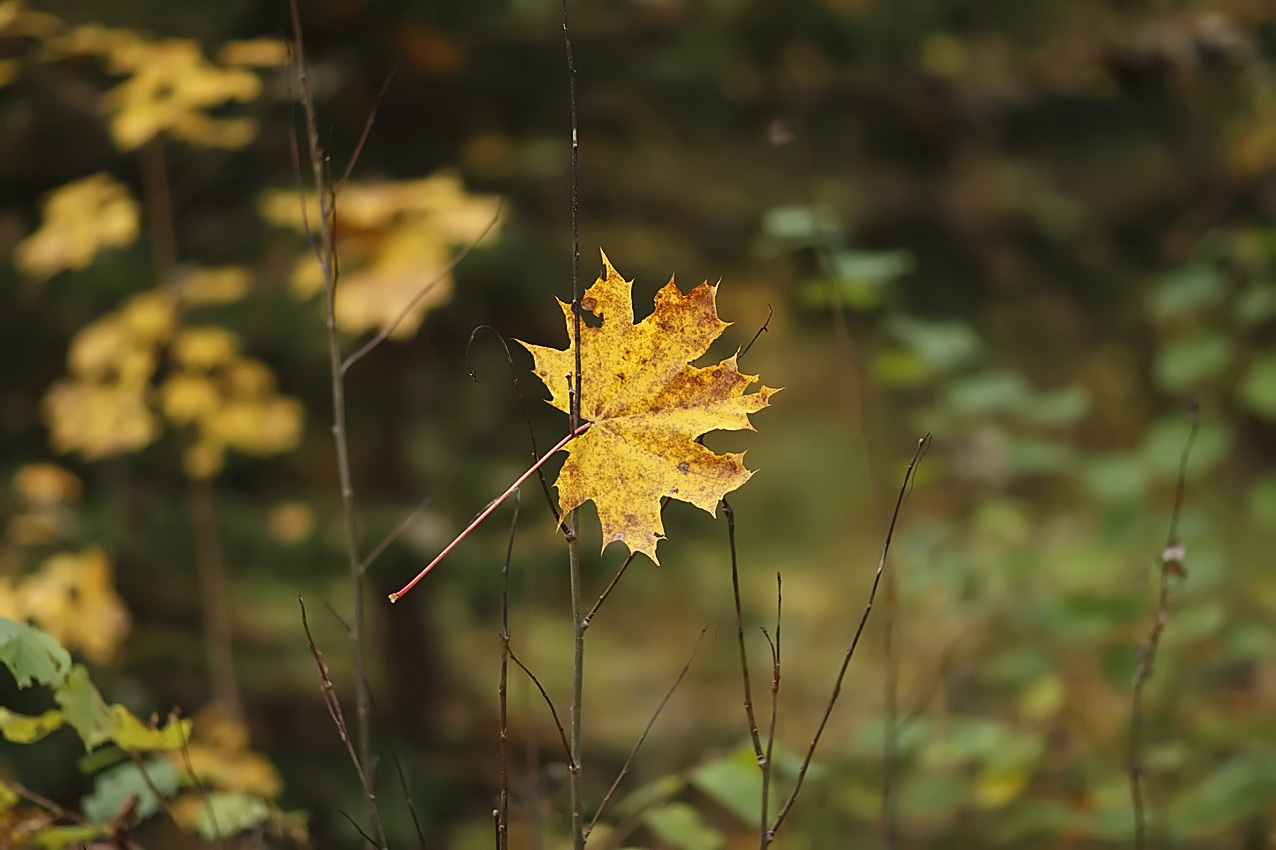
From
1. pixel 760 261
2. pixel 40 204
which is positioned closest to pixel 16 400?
pixel 40 204

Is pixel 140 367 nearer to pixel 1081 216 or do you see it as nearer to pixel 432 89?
pixel 432 89

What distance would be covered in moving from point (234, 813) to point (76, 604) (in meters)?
1.15

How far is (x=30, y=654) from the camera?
773mm

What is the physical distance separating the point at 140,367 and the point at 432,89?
113 cm

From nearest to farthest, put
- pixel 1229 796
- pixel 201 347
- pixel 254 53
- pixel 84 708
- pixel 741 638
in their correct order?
pixel 741 638 → pixel 84 708 → pixel 1229 796 → pixel 254 53 → pixel 201 347

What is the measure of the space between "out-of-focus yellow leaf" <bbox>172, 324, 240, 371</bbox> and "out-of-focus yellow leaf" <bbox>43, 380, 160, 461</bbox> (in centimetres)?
14

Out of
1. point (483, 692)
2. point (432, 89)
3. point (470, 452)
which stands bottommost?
point (483, 692)

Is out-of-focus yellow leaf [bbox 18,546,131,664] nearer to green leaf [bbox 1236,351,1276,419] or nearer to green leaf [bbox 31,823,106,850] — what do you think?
green leaf [bbox 31,823,106,850]

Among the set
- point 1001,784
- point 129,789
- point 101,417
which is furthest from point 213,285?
point 1001,784

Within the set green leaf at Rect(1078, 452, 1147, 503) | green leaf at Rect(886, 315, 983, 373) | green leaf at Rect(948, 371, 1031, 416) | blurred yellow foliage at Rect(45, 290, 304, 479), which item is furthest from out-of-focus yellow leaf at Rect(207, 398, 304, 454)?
green leaf at Rect(1078, 452, 1147, 503)

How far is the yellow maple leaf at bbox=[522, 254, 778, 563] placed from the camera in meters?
0.66

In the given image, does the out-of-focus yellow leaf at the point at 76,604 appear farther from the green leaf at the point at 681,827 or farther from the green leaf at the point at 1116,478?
the green leaf at the point at 1116,478

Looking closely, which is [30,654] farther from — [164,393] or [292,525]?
[292,525]

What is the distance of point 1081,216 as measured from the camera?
10.3ft
